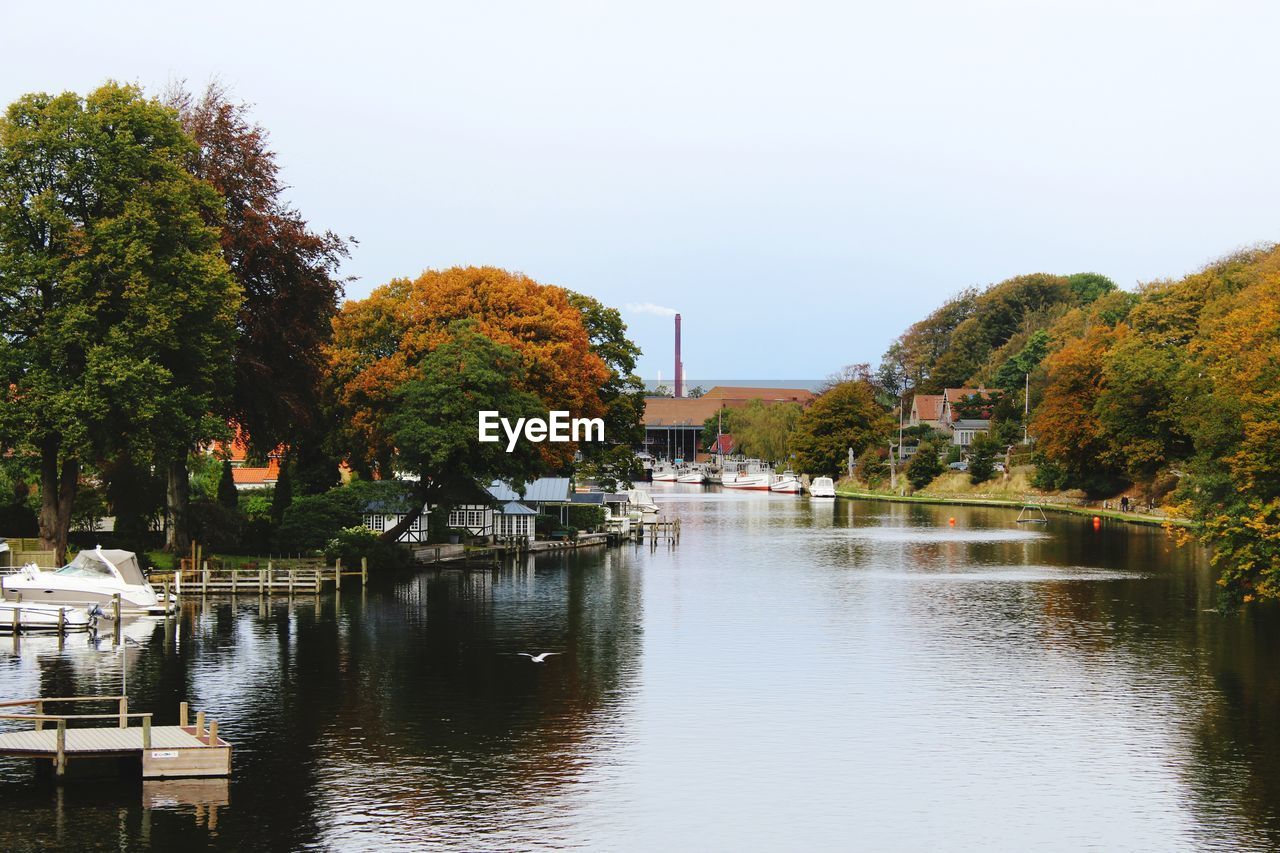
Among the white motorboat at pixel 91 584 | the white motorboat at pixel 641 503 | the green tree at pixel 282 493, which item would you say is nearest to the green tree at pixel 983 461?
the white motorboat at pixel 641 503

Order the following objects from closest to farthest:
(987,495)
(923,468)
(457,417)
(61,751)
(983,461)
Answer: (61,751)
(457,417)
(987,495)
(983,461)
(923,468)

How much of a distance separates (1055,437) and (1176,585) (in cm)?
6606

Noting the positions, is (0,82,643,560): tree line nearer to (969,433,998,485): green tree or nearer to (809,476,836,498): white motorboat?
(969,433,998,485): green tree

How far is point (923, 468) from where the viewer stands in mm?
172875

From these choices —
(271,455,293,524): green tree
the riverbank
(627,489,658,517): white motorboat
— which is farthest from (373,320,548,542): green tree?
(627,489,658,517): white motorboat

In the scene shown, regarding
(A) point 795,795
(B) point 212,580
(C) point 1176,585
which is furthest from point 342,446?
(A) point 795,795

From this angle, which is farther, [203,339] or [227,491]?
[227,491]

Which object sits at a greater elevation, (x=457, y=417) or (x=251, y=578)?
(x=457, y=417)

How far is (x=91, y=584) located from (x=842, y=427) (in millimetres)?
148933

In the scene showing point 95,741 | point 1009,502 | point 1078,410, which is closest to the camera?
point 95,741

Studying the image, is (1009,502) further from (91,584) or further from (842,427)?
(91,584)

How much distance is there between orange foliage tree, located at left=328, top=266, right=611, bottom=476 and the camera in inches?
3132

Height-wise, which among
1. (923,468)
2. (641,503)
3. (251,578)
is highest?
(923,468)

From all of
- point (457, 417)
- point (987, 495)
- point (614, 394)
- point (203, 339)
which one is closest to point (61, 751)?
point (203, 339)
